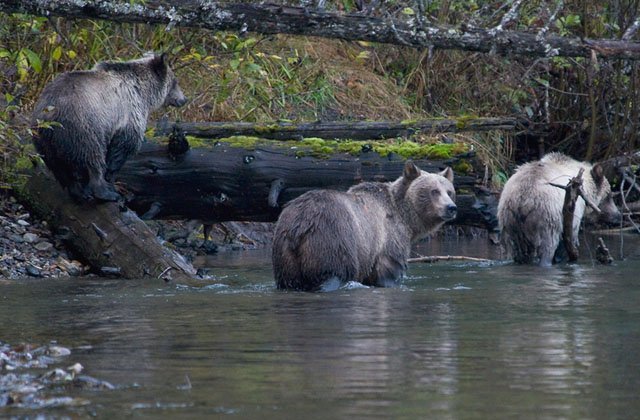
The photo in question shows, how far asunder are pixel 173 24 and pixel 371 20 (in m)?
1.61

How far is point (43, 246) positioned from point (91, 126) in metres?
1.45

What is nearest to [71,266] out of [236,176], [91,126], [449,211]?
[91,126]

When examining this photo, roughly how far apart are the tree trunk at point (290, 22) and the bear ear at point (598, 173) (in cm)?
322

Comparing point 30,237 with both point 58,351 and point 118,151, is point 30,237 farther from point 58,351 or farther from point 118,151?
point 58,351

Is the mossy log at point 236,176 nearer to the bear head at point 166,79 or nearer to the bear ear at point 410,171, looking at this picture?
the bear head at point 166,79

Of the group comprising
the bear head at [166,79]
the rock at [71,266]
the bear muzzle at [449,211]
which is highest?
the bear head at [166,79]

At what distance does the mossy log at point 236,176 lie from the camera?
1113cm

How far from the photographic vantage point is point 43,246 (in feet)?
35.6

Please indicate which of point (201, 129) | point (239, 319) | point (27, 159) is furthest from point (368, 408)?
point (201, 129)

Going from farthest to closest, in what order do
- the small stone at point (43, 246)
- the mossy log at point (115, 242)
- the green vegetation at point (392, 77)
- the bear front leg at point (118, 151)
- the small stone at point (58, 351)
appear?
the green vegetation at point (392, 77) → the small stone at point (43, 246) → the bear front leg at point (118, 151) → the mossy log at point (115, 242) → the small stone at point (58, 351)

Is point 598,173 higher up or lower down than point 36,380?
higher up

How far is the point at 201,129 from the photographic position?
39.7 feet

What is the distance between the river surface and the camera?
14.8 ft

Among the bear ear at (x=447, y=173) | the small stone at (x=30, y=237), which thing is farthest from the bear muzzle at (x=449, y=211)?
the small stone at (x=30, y=237)
